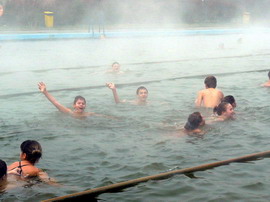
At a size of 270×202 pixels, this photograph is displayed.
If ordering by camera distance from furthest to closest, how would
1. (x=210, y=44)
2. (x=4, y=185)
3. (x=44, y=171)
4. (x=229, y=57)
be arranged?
(x=210, y=44), (x=229, y=57), (x=44, y=171), (x=4, y=185)

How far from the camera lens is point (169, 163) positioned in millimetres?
5094

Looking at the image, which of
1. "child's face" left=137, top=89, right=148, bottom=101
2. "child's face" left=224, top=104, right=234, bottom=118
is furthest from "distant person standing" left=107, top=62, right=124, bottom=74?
"child's face" left=224, top=104, right=234, bottom=118

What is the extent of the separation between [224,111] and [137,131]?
1317mm

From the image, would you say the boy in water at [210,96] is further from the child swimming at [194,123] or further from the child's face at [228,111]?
the child swimming at [194,123]

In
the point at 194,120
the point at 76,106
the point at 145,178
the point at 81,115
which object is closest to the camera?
the point at 145,178

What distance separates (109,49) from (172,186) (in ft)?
47.4

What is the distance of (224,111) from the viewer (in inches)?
260

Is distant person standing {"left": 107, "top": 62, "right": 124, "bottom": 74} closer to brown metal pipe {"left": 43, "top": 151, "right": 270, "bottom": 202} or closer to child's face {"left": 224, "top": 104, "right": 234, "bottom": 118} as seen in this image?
child's face {"left": 224, "top": 104, "right": 234, "bottom": 118}

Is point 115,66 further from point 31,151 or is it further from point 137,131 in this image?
point 31,151

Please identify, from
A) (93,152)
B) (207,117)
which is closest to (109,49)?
(207,117)

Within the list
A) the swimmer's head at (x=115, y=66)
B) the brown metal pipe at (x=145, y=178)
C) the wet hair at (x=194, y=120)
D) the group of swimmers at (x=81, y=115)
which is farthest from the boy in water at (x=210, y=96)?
the swimmer's head at (x=115, y=66)

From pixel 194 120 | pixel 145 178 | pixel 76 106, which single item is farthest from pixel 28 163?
pixel 76 106

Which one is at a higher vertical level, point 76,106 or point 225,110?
point 76,106

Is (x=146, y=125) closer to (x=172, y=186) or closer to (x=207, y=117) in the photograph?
(x=207, y=117)
